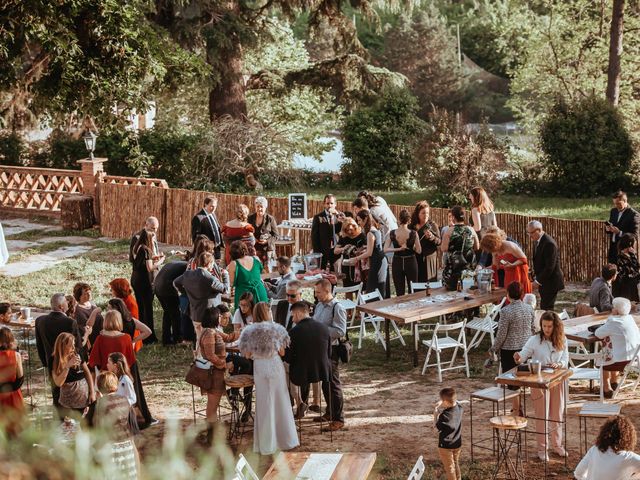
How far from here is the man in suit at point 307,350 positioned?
371 inches

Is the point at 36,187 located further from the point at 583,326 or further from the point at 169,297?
the point at 583,326

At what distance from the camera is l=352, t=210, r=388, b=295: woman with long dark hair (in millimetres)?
13727

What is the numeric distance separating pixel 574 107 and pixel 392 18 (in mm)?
33997

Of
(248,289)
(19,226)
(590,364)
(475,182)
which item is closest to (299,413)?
(248,289)

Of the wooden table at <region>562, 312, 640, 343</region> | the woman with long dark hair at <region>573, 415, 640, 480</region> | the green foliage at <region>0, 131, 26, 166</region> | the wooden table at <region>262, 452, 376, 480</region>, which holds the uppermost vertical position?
the green foliage at <region>0, 131, 26, 166</region>

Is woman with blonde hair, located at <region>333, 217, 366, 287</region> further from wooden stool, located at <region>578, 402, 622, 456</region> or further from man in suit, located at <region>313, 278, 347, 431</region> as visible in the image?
wooden stool, located at <region>578, 402, 622, 456</region>

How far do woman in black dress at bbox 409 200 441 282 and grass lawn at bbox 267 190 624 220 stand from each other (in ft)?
32.4

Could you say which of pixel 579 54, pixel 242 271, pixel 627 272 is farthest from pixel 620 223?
pixel 579 54

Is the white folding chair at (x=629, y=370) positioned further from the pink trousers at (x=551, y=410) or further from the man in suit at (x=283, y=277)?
the man in suit at (x=283, y=277)

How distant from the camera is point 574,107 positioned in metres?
26.4

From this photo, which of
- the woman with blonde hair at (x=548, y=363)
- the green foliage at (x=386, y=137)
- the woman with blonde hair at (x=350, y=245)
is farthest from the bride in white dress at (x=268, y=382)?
the green foliage at (x=386, y=137)

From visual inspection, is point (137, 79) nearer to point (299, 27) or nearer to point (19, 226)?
point (19, 226)

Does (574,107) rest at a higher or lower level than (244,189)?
higher

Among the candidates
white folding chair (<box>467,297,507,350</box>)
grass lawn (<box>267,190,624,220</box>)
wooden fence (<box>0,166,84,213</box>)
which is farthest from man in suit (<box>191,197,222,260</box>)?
wooden fence (<box>0,166,84,213</box>)
